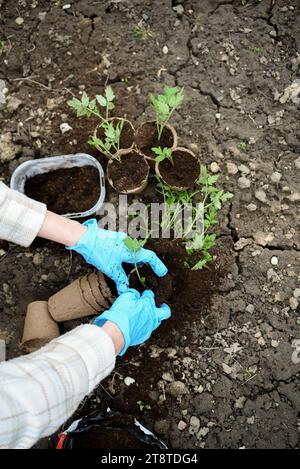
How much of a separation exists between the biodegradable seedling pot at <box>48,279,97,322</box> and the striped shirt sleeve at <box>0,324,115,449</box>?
1.55 feet

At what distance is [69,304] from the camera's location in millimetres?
2320

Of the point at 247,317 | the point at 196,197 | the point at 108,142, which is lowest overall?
the point at 247,317

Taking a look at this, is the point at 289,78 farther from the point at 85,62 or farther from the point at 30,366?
the point at 30,366

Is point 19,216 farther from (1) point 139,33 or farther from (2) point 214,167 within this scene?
(1) point 139,33

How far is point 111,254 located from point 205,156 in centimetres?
92

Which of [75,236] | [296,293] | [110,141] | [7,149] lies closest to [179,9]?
[110,141]

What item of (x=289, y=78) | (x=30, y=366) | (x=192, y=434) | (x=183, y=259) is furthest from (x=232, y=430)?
(x=289, y=78)

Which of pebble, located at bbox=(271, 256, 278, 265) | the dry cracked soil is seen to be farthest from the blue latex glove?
pebble, located at bbox=(271, 256, 278, 265)

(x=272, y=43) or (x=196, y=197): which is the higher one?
(x=272, y=43)

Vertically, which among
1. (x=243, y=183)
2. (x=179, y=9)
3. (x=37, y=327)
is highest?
(x=179, y=9)

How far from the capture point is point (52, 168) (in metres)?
2.60

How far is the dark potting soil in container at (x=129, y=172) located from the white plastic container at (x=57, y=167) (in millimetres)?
103

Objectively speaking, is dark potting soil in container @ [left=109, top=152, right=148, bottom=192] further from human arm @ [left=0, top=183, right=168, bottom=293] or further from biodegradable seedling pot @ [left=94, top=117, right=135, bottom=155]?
human arm @ [left=0, top=183, right=168, bottom=293]
